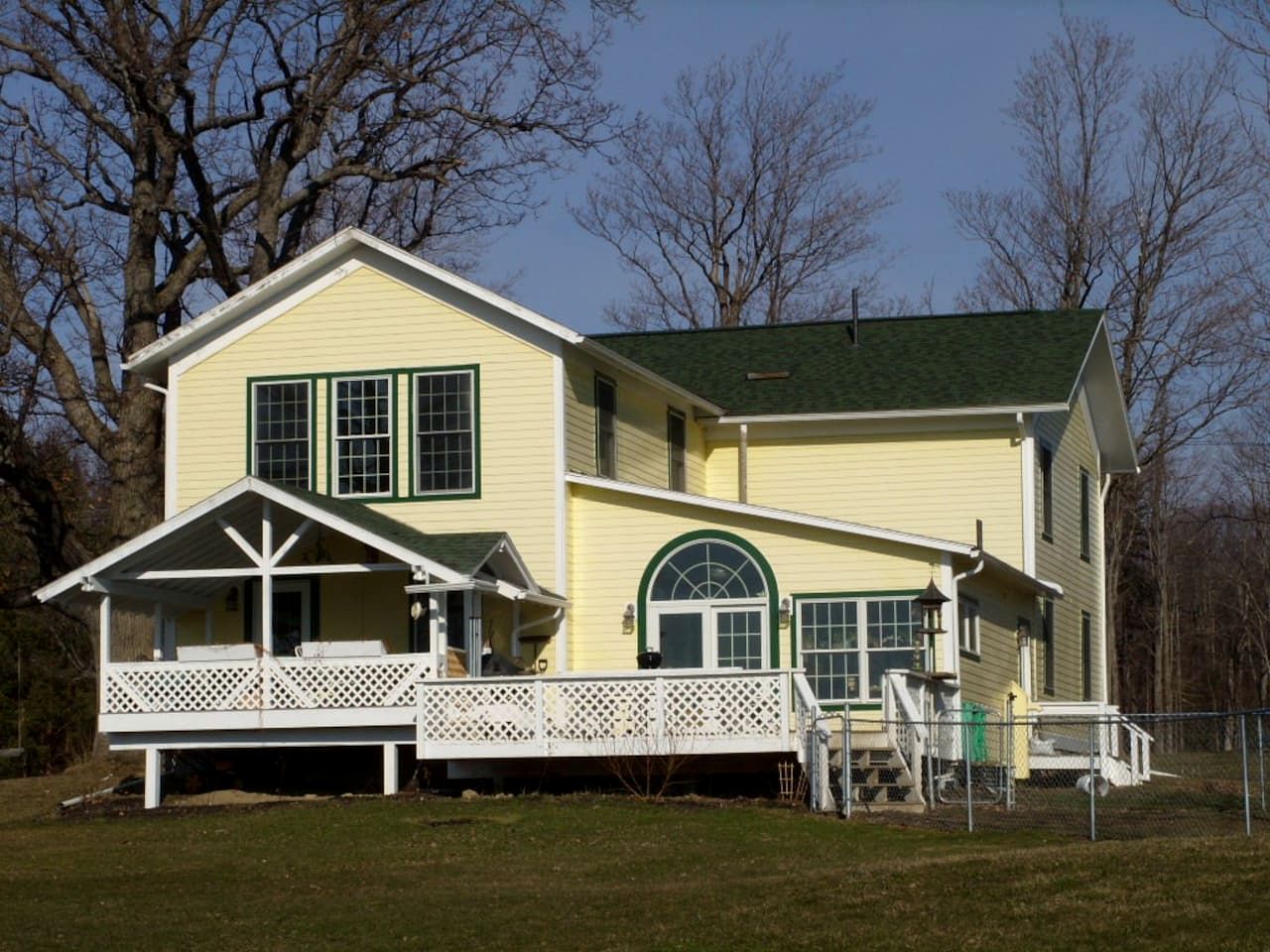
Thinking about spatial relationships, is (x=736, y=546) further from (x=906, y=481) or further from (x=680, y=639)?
(x=906, y=481)

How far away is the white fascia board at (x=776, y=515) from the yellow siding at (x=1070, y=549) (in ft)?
15.9

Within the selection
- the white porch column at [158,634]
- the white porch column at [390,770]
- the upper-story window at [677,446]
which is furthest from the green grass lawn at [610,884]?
the upper-story window at [677,446]

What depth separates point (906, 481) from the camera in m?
31.3

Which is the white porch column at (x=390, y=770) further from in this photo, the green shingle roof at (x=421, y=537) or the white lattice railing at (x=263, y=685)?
the green shingle roof at (x=421, y=537)

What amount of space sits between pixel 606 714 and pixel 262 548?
17.8 feet

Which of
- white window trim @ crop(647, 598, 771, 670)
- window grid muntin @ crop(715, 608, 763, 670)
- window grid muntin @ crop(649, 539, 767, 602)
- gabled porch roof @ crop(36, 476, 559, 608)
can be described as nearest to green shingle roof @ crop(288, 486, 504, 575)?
gabled porch roof @ crop(36, 476, 559, 608)

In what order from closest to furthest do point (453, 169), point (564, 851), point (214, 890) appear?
1. point (214, 890)
2. point (564, 851)
3. point (453, 169)

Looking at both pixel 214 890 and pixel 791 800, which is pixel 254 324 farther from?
pixel 214 890

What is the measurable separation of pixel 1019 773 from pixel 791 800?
22.2 feet

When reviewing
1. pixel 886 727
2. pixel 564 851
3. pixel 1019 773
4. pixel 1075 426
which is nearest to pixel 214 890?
pixel 564 851

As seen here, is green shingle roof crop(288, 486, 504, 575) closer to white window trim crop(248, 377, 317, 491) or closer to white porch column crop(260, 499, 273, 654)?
white porch column crop(260, 499, 273, 654)

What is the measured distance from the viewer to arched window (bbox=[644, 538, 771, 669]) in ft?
90.0

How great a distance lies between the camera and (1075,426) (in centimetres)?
3541

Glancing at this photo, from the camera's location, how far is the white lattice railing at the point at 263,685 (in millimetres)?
24859
